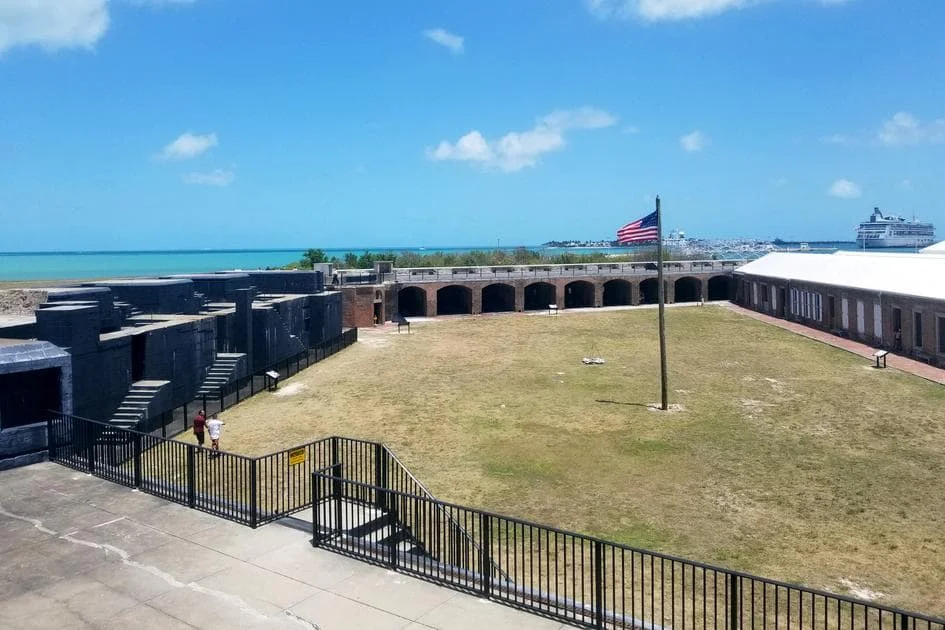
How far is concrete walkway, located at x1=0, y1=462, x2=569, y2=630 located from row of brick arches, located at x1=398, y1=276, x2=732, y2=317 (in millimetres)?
44499

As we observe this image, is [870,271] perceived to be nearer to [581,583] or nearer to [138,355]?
[581,583]

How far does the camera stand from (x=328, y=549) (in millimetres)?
11055

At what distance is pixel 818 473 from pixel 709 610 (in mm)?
8248

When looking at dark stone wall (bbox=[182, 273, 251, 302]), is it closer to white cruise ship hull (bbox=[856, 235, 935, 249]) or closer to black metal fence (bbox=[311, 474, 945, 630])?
black metal fence (bbox=[311, 474, 945, 630])

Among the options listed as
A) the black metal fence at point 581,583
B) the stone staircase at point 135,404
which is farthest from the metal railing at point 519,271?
the black metal fence at point 581,583

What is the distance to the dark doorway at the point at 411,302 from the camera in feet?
187

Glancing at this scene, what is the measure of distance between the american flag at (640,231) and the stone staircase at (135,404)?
56.4 feet

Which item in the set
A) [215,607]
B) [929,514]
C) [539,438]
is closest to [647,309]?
[539,438]

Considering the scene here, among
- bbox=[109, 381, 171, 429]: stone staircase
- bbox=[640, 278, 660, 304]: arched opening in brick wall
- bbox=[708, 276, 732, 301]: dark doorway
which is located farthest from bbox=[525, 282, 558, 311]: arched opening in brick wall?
bbox=[109, 381, 171, 429]: stone staircase

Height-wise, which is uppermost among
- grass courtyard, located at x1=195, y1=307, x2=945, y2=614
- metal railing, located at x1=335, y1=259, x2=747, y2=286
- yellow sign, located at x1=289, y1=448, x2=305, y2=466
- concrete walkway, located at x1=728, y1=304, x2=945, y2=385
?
metal railing, located at x1=335, y1=259, x2=747, y2=286

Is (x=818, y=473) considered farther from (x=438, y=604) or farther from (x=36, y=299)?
(x=36, y=299)

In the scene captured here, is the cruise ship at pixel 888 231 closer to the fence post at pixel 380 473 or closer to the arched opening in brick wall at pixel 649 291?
the arched opening in brick wall at pixel 649 291

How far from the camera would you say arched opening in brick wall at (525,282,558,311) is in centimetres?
6288

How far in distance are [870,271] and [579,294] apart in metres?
27.1
